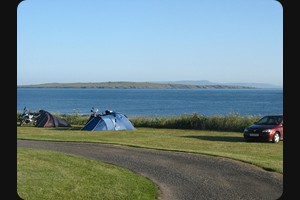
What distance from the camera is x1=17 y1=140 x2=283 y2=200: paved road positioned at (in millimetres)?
8008

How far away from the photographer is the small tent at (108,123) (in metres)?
23.9

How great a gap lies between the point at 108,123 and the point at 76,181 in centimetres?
1514

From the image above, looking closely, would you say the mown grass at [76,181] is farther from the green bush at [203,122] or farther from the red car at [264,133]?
the green bush at [203,122]

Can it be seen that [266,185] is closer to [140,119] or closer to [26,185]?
[26,185]

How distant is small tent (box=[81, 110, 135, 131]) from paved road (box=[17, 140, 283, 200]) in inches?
352

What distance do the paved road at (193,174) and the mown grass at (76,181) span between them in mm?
482

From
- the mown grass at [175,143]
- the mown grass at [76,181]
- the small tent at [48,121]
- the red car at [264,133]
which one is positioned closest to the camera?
the mown grass at [76,181]

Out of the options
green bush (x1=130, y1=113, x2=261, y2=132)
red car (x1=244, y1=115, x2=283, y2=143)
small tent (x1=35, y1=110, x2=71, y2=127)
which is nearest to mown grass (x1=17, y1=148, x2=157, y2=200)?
red car (x1=244, y1=115, x2=283, y2=143)

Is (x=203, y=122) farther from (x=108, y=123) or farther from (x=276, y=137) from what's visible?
(x=276, y=137)

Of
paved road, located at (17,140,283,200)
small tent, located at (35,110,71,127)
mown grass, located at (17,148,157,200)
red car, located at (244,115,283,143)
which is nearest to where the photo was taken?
mown grass, located at (17,148,157,200)

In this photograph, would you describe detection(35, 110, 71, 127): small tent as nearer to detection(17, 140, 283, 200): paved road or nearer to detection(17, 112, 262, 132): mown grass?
detection(17, 112, 262, 132): mown grass

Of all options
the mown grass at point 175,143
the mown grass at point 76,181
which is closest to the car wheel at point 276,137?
the mown grass at point 175,143
